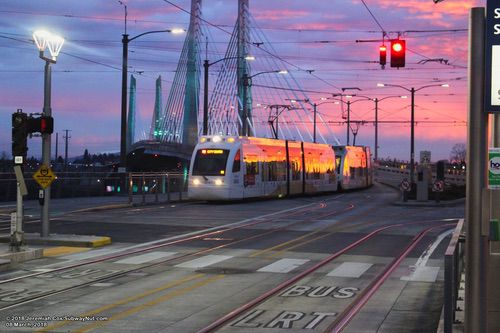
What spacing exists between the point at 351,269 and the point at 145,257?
14.8 ft

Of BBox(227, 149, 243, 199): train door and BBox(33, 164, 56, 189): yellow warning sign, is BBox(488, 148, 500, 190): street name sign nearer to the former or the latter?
BBox(33, 164, 56, 189): yellow warning sign

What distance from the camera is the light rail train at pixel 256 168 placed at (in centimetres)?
3400

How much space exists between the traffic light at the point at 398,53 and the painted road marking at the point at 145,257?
10.5 metres

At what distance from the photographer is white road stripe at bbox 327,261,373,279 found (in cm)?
1278

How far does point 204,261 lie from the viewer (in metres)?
14.4

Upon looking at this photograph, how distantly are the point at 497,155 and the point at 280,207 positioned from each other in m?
26.9

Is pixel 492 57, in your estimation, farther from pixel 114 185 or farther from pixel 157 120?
pixel 157 120

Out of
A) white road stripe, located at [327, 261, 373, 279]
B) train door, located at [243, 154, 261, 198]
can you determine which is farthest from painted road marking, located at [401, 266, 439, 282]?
train door, located at [243, 154, 261, 198]

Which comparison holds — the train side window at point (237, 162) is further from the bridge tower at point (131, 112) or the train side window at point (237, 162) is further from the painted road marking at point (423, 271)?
the bridge tower at point (131, 112)

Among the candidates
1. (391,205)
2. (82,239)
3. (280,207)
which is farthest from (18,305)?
(391,205)

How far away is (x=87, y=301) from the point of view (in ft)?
32.4

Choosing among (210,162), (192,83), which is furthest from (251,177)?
(192,83)

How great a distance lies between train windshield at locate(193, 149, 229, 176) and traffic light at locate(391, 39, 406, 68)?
529 inches

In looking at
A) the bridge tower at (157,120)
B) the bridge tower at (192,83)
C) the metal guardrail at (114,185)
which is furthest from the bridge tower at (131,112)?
the metal guardrail at (114,185)
